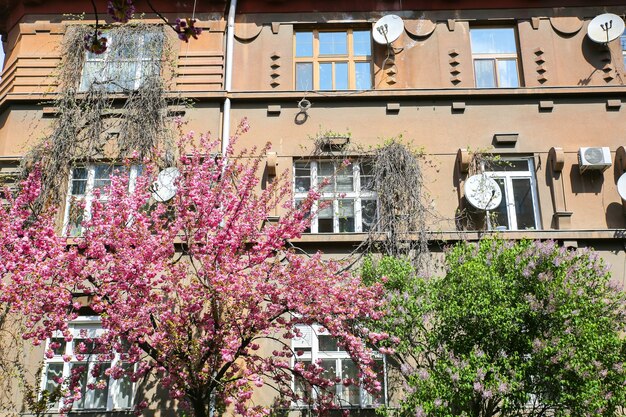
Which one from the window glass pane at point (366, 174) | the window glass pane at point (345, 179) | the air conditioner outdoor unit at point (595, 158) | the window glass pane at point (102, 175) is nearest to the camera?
the air conditioner outdoor unit at point (595, 158)

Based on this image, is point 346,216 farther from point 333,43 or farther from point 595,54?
point 595,54

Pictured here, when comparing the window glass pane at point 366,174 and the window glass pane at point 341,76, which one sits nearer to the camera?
the window glass pane at point 366,174

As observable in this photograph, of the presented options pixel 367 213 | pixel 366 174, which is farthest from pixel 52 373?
pixel 366 174

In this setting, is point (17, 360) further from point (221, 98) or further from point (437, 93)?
point (437, 93)

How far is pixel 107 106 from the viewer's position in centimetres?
1531

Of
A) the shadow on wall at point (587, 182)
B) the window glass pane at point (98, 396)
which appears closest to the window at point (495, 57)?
the shadow on wall at point (587, 182)

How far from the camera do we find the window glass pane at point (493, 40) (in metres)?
16.0

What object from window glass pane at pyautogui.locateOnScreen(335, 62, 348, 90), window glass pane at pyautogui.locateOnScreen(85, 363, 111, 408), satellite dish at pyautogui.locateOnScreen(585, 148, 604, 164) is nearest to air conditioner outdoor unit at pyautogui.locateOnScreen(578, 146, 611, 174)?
satellite dish at pyautogui.locateOnScreen(585, 148, 604, 164)

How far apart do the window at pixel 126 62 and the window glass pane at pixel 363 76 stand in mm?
4266

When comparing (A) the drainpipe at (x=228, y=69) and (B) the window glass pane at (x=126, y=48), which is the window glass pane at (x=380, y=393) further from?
(B) the window glass pane at (x=126, y=48)

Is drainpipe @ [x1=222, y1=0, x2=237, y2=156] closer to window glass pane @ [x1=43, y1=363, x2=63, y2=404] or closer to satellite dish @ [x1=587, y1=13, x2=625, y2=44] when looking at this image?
window glass pane @ [x1=43, y1=363, x2=63, y2=404]

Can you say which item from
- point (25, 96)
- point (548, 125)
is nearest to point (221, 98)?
point (25, 96)

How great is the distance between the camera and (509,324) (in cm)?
1016

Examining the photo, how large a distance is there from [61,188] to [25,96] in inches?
93.9
